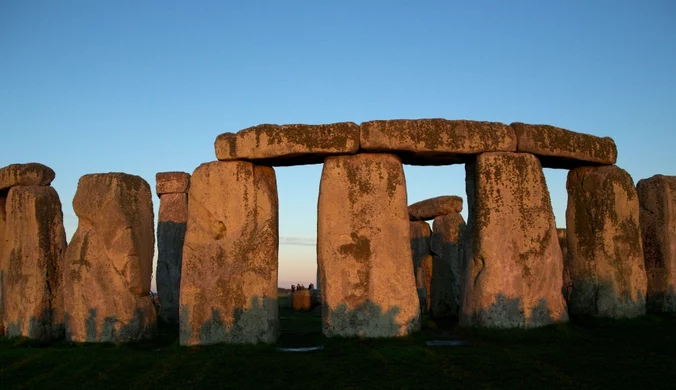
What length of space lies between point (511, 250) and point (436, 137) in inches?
93.9

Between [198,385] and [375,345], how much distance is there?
10.9 feet

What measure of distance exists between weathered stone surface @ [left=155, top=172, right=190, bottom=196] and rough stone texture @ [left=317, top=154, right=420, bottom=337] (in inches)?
322

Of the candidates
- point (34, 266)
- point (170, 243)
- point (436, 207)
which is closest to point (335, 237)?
point (34, 266)

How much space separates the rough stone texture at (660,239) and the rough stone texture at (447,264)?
4.21 metres

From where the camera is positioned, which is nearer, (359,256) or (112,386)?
(112,386)

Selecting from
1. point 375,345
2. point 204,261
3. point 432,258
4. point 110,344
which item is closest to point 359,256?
point 375,345

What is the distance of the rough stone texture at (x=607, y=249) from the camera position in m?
14.0

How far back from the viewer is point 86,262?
12.3 metres

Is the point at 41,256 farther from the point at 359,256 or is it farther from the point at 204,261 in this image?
the point at 359,256

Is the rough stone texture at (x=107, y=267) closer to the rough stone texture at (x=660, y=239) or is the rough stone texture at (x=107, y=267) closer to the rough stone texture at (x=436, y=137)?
the rough stone texture at (x=436, y=137)

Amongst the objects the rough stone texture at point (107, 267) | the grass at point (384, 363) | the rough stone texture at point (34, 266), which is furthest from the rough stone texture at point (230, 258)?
the rough stone texture at point (34, 266)

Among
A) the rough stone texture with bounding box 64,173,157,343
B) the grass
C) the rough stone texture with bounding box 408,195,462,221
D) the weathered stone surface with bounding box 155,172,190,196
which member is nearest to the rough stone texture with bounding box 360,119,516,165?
the grass

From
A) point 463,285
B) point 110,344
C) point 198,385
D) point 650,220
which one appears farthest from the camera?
point 650,220

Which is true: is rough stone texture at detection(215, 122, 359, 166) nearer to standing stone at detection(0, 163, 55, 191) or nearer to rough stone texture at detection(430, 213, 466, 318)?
standing stone at detection(0, 163, 55, 191)
